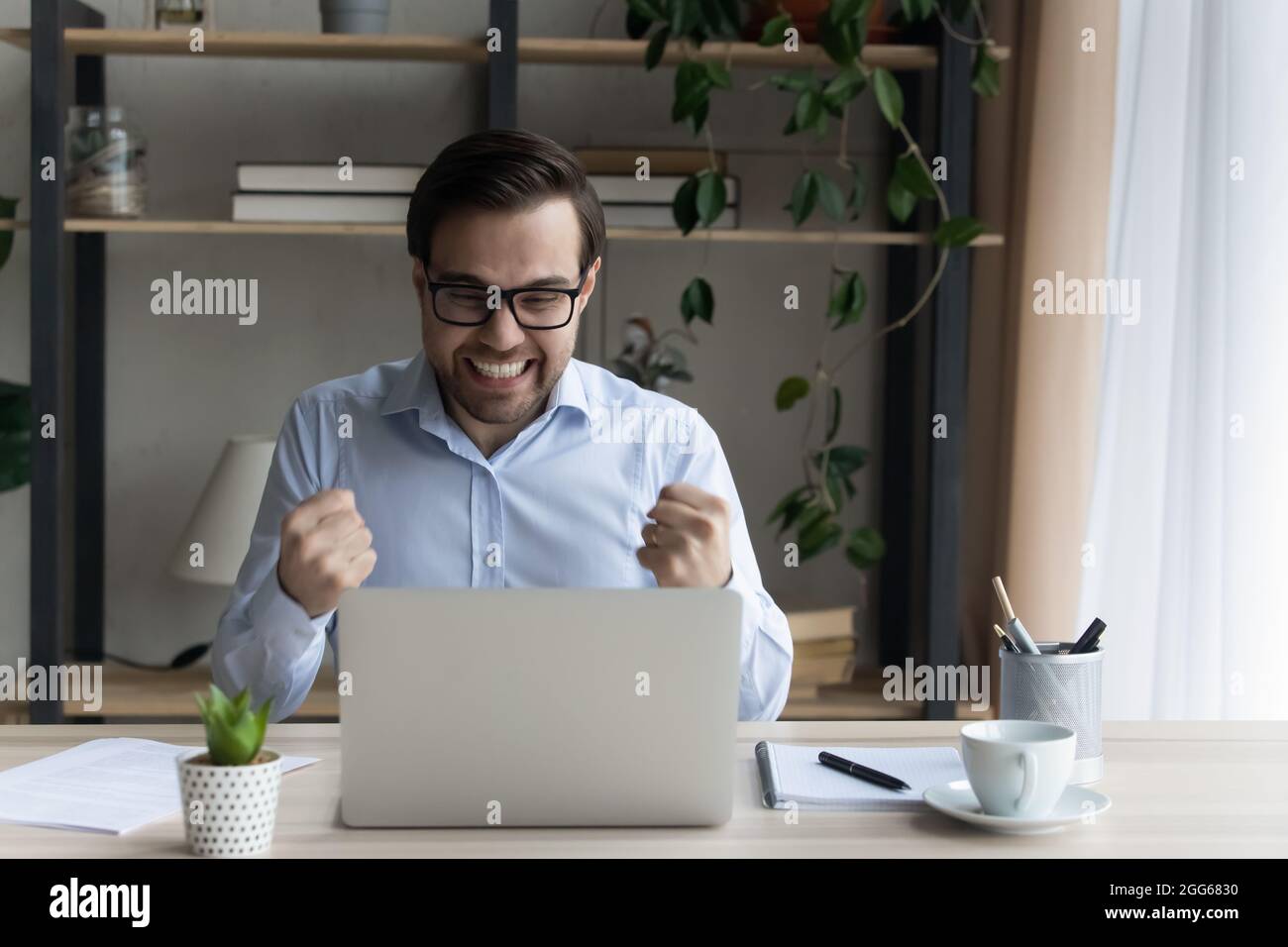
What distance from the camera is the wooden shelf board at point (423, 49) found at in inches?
103

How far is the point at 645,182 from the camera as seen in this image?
274cm

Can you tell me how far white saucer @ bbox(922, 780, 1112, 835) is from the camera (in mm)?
1208

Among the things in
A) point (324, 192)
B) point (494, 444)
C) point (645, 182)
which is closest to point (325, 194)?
point (324, 192)

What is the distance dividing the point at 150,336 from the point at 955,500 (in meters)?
1.76

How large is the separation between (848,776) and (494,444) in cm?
78

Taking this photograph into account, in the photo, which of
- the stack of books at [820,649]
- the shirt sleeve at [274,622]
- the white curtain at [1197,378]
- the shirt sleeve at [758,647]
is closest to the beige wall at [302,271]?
the stack of books at [820,649]

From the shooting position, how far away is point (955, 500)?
→ 2.71m

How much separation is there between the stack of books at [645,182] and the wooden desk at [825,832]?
147 cm

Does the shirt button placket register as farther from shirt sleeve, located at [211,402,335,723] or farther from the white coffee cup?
the white coffee cup

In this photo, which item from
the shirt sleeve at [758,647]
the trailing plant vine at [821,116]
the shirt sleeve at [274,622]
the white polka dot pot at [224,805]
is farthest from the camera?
the trailing plant vine at [821,116]

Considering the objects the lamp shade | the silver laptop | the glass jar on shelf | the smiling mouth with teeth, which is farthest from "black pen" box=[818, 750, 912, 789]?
the glass jar on shelf

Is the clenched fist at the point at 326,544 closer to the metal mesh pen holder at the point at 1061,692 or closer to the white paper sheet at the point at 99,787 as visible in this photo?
the white paper sheet at the point at 99,787

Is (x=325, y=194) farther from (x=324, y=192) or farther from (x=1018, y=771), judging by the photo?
(x=1018, y=771)
